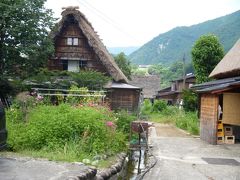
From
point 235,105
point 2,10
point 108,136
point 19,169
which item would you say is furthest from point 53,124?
point 2,10

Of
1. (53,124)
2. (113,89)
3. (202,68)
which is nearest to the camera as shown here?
(53,124)

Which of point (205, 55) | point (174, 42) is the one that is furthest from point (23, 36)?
point (174, 42)

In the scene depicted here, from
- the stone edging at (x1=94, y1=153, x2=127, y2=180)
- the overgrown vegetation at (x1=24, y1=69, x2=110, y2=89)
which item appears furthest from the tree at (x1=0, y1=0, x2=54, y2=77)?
the stone edging at (x1=94, y1=153, x2=127, y2=180)

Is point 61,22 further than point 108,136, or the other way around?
point 61,22

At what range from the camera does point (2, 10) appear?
59.7ft

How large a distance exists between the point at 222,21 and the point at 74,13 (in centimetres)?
7309

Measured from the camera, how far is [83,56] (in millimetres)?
25469

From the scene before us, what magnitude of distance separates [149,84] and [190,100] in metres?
26.2

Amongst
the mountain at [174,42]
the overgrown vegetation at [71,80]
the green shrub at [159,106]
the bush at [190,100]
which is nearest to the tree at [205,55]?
the bush at [190,100]

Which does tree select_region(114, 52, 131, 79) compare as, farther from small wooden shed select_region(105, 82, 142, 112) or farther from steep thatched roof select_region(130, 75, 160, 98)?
small wooden shed select_region(105, 82, 142, 112)

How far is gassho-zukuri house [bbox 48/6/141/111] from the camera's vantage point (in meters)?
24.6

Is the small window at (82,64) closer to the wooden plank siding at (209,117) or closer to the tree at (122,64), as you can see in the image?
the wooden plank siding at (209,117)

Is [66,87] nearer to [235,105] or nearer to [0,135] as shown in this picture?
[235,105]

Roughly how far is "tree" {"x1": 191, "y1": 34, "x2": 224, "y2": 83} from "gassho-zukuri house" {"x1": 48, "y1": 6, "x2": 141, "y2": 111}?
17.8ft
